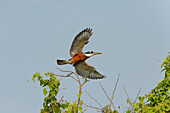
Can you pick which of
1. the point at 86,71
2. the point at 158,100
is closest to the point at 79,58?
the point at 86,71

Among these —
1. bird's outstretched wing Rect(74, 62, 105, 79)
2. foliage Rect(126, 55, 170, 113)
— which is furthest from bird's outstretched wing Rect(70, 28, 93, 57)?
foliage Rect(126, 55, 170, 113)

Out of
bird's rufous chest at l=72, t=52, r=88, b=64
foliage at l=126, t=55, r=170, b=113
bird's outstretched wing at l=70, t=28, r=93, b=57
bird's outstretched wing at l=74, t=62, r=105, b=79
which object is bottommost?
foliage at l=126, t=55, r=170, b=113

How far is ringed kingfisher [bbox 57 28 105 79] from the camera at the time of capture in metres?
6.29

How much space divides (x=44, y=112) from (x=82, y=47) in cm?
206

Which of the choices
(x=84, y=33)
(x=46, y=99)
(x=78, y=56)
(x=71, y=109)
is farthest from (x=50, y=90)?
(x=84, y=33)

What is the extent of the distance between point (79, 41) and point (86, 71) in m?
0.66

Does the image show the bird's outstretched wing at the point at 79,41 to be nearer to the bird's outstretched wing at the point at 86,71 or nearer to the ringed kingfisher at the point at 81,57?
the ringed kingfisher at the point at 81,57

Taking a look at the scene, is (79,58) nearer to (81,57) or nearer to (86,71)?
(81,57)

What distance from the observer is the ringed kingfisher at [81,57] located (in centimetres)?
629

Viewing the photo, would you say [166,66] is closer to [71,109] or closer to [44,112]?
[71,109]

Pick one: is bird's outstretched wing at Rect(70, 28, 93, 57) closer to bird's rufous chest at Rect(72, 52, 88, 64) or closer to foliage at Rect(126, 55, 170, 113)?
bird's rufous chest at Rect(72, 52, 88, 64)

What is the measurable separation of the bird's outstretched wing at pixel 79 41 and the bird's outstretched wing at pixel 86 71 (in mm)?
307

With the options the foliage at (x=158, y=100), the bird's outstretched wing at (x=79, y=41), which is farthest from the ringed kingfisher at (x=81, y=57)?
the foliage at (x=158, y=100)

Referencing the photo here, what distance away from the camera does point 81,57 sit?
6.30m
